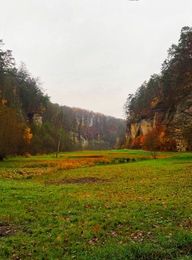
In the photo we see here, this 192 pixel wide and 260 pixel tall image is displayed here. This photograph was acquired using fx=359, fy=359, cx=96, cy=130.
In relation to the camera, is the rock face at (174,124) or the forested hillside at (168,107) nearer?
the rock face at (174,124)

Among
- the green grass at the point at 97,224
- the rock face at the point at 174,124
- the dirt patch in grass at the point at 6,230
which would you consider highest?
the rock face at the point at 174,124

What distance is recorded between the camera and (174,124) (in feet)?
155

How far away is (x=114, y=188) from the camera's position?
22141mm

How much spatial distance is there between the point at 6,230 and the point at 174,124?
3785 cm

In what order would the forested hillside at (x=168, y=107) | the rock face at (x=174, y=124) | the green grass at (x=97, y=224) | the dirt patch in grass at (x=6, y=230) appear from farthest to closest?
the forested hillside at (x=168, y=107) < the rock face at (x=174, y=124) < the dirt patch in grass at (x=6, y=230) < the green grass at (x=97, y=224)

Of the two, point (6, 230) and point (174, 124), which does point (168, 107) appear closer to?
point (174, 124)

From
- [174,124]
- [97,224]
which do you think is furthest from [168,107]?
[97,224]

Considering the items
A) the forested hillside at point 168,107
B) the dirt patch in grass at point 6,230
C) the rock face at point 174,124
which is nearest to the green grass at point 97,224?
the dirt patch in grass at point 6,230

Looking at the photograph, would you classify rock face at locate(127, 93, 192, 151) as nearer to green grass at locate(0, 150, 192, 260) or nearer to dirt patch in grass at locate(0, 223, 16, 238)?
green grass at locate(0, 150, 192, 260)

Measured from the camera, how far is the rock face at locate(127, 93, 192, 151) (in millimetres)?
44784

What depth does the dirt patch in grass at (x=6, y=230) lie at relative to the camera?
11.4 metres

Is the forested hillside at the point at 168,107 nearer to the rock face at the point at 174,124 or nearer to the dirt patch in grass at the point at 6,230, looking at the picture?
the rock face at the point at 174,124

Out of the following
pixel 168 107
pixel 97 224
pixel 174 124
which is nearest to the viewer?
pixel 97 224

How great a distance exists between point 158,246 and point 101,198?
855cm
